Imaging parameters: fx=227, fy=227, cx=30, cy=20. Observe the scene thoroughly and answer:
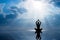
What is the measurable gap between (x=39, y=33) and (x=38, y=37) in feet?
2.32

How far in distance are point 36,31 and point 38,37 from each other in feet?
3.56

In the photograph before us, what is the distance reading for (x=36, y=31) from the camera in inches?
1528

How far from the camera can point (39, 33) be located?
38719 millimetres

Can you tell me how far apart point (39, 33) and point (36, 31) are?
0.62 meters

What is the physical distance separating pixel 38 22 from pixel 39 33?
7.43ft

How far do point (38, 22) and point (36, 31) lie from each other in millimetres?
1972

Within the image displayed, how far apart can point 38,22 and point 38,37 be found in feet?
9.51

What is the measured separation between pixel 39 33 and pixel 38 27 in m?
1.09

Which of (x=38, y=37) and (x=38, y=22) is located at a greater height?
(x=38, y=22)

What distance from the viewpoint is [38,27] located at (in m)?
39.1

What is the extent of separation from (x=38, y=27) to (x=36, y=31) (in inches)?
31.9

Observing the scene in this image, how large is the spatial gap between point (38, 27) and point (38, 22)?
4.08 ft

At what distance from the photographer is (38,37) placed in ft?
127
